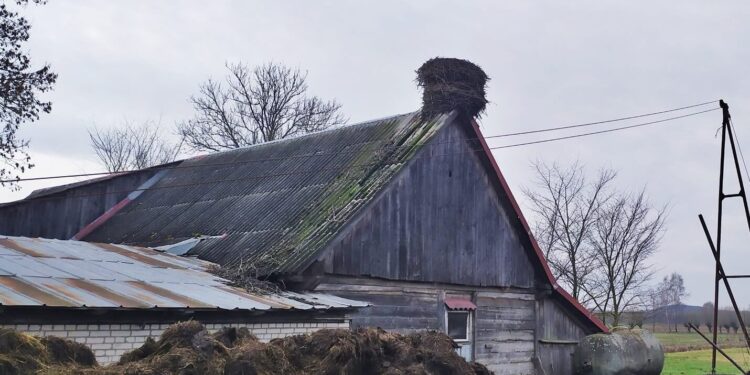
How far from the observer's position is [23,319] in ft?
28.0

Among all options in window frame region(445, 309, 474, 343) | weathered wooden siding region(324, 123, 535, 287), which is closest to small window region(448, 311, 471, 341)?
window frame region(445, 309, 474, 343)

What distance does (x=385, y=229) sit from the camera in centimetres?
1434

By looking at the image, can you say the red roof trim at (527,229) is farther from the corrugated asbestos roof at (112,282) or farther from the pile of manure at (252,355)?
the pile of manure at (252,355)

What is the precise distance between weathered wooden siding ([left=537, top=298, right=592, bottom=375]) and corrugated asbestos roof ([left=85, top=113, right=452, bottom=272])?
16.6 ft

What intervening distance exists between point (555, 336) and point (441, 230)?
4.19 m

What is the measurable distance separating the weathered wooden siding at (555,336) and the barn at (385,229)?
3cm

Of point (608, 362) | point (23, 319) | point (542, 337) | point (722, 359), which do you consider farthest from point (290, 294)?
point (722, 359)

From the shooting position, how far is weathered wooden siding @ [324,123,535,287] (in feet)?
45.8

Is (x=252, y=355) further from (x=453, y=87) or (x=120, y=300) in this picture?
(x=453, y=87)

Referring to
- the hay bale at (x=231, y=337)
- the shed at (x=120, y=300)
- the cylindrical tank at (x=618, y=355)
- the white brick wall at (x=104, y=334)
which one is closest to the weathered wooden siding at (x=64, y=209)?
the shed at (x=120, y=300)

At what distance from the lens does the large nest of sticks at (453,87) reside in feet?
52.2

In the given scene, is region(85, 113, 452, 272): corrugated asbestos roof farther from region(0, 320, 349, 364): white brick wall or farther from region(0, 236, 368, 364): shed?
region(0, 320, 349, 364): white brick wall

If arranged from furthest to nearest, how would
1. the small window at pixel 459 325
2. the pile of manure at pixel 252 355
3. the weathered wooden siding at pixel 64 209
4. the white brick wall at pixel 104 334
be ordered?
the weathered wooden siding at pixel 64 209, the small window at pixel 459 325, the white brick wall at pixel 104 334, the pile of manure at pixel 252 355

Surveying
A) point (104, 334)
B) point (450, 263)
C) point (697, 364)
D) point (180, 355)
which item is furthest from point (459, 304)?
point (697, 364)
